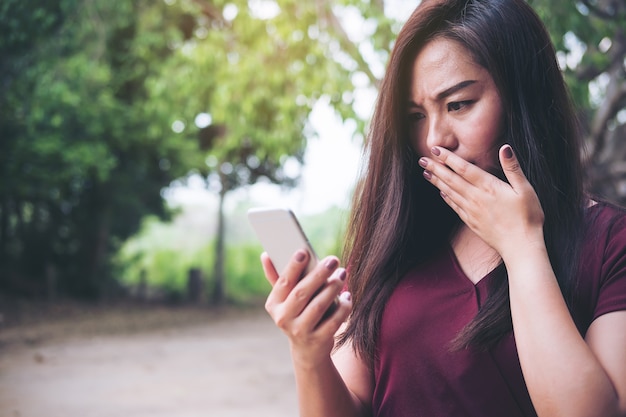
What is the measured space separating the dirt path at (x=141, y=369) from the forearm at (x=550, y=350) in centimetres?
498

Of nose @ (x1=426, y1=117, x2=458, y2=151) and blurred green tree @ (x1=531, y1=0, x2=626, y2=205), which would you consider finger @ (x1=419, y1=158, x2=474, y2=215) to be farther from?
blurred green tree @ (x1=531, y1=0, x2=626, y2=205)

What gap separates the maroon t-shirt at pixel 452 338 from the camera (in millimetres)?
1424

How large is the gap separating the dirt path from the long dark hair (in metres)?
4.61

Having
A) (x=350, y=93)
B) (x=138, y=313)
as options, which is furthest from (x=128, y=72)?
(x=350, y=93)

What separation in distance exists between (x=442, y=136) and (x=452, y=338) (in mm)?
Result: 428

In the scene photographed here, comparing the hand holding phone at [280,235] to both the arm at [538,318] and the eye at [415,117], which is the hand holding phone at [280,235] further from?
the eye at [415,117]

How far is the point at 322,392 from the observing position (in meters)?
1.47

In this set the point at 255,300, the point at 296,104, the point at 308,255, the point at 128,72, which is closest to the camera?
the point at 308,255

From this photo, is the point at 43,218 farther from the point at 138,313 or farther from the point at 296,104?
the point at 296,104

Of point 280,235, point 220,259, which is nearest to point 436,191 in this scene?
point 280,235

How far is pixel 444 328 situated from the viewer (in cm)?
154

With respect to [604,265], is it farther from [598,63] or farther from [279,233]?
[598,63]

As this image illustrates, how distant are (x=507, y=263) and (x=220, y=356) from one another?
8107 mm

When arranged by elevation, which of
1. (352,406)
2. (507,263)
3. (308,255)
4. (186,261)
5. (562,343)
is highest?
(308,255)
